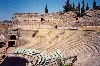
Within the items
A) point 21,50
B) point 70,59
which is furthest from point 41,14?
point 70,59

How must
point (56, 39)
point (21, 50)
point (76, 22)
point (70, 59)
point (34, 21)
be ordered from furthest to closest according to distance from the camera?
point (34, 21), point (76, 22), point (56, 39), point (21, 50), point (70, 59)

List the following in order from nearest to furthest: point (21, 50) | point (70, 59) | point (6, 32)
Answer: point (70, 59) → point (21, 50) → point (6, 32)

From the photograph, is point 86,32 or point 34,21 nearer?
point 86,32

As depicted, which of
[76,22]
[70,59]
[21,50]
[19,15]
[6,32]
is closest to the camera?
[70,59]

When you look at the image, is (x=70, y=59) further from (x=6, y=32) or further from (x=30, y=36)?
(x=6, y=32)

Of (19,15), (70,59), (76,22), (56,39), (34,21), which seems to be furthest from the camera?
(19,15)

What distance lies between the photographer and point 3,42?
41844 mm

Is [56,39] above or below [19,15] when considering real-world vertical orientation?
below

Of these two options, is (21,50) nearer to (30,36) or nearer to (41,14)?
(30,36)

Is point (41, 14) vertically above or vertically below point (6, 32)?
above

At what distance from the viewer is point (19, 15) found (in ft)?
182

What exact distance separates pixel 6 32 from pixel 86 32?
66.7 ft

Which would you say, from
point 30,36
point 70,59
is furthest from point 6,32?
point 70,59

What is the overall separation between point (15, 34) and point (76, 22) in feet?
46.6
